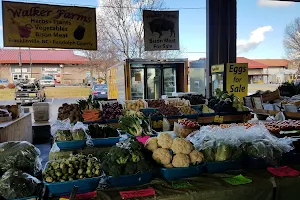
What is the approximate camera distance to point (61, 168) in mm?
1500

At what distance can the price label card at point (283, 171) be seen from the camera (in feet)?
5.74

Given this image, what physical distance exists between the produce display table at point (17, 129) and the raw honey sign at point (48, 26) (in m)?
1.43

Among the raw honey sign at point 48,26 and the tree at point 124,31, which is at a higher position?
the tree at point 124,31

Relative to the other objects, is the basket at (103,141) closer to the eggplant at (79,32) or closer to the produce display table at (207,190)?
the produce display table at (207,190)

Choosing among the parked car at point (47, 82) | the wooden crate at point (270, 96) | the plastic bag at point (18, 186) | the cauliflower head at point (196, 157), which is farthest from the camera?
the parked car at point (47, 82)

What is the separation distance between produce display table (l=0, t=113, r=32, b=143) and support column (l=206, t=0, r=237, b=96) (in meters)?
A: 4.30

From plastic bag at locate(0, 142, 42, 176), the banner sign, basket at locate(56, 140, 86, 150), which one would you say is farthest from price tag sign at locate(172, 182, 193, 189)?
the banner sign

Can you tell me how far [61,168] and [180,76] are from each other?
7.51m

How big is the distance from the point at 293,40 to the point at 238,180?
31.5 ft

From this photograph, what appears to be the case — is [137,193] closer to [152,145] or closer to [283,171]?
[152,145]

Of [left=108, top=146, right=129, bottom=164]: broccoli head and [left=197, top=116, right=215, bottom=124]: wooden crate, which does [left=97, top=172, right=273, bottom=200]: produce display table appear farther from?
[left=197, top=116, right=215, bottom=124]: wooden crate

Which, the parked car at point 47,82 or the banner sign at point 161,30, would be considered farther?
the parked car at point 47,82

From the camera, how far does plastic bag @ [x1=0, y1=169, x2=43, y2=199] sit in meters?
1.36

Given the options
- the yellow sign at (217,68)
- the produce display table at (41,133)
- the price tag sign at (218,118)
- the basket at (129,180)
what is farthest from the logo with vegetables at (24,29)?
the basket at (129,180)
